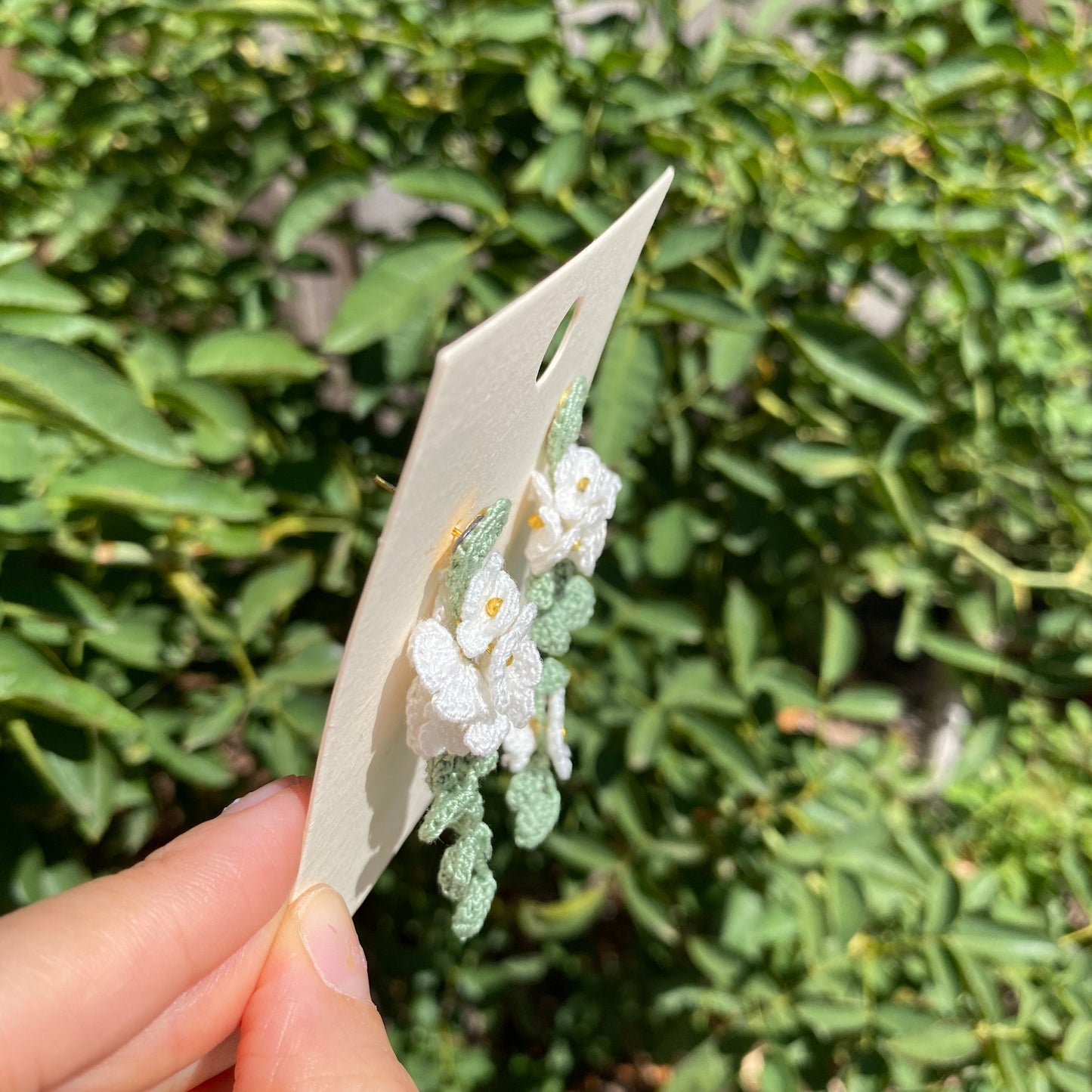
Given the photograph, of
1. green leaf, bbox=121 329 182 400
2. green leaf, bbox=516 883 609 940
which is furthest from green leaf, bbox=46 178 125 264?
green leaf, bbox=516 883 609 940

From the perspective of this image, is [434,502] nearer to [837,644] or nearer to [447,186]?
[447,186]

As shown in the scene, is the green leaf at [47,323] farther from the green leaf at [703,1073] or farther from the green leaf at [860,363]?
the green leaf at [703,1073]

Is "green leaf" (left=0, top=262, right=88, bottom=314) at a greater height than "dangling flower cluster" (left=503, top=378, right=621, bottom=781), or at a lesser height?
greater

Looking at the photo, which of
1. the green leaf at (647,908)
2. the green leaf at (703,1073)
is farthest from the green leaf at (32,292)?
the green leaf at (703,1073)

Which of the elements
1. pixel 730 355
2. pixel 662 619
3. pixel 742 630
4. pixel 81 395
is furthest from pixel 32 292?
pixel 742 630

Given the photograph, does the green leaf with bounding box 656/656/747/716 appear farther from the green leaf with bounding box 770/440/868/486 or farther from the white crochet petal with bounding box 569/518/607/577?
the white crochet petal with bounding box 569/518/607/577
